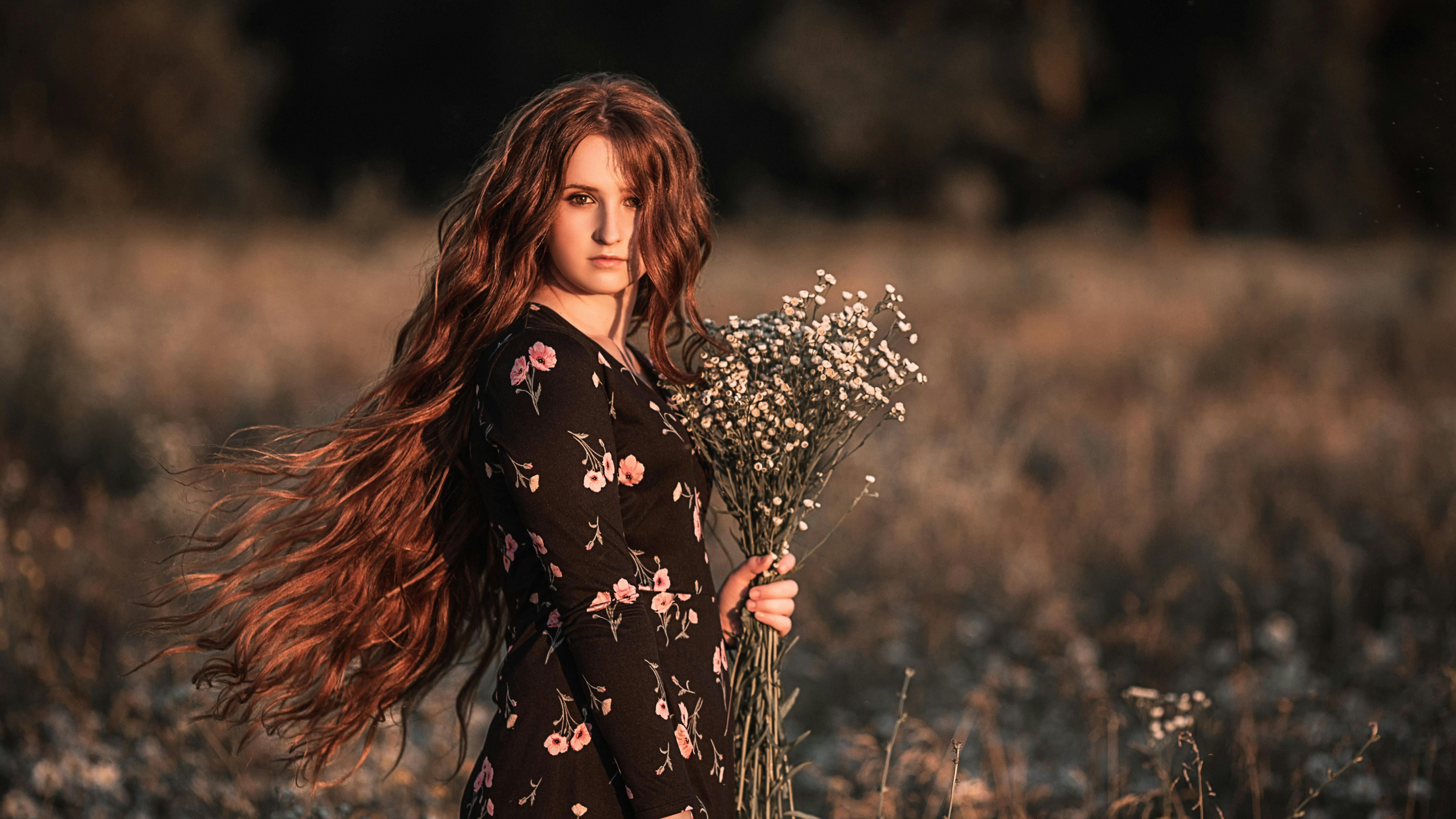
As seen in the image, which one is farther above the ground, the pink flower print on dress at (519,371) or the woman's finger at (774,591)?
the pink flower print on dress at (519,371)

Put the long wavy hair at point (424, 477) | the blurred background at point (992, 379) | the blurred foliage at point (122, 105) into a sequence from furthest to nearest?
the blurred foliage at point (122, 105)
the blurred background at point (992, 379)
the long wavy hair at point (424, 477)

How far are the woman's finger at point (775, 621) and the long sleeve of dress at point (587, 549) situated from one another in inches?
12.6

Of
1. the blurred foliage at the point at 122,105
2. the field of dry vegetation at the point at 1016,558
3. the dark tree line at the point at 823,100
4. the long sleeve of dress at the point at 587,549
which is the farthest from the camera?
the dark tree line at the point at 823,100

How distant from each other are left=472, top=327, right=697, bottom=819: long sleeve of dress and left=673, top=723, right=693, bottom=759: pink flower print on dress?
0.03m

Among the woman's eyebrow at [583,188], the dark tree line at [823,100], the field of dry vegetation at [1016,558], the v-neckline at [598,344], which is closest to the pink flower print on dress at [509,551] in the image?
the v-neckline at [598,344]

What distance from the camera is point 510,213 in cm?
190

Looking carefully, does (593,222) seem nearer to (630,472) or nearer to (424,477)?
(630,472)

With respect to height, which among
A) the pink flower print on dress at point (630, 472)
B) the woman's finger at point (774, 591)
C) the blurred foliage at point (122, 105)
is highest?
the blurred foliage at point (122, 105)

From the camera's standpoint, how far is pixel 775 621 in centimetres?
198

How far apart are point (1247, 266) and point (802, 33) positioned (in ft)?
38.3

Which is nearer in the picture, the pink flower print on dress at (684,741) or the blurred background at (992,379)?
the pink flower print on dress at (684,741)

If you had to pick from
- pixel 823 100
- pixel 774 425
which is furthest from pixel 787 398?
pixel 823 100

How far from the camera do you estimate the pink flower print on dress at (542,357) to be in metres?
1.70

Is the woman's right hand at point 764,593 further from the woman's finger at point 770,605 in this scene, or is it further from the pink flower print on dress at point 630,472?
the pink flower print on dress at point 630,472
